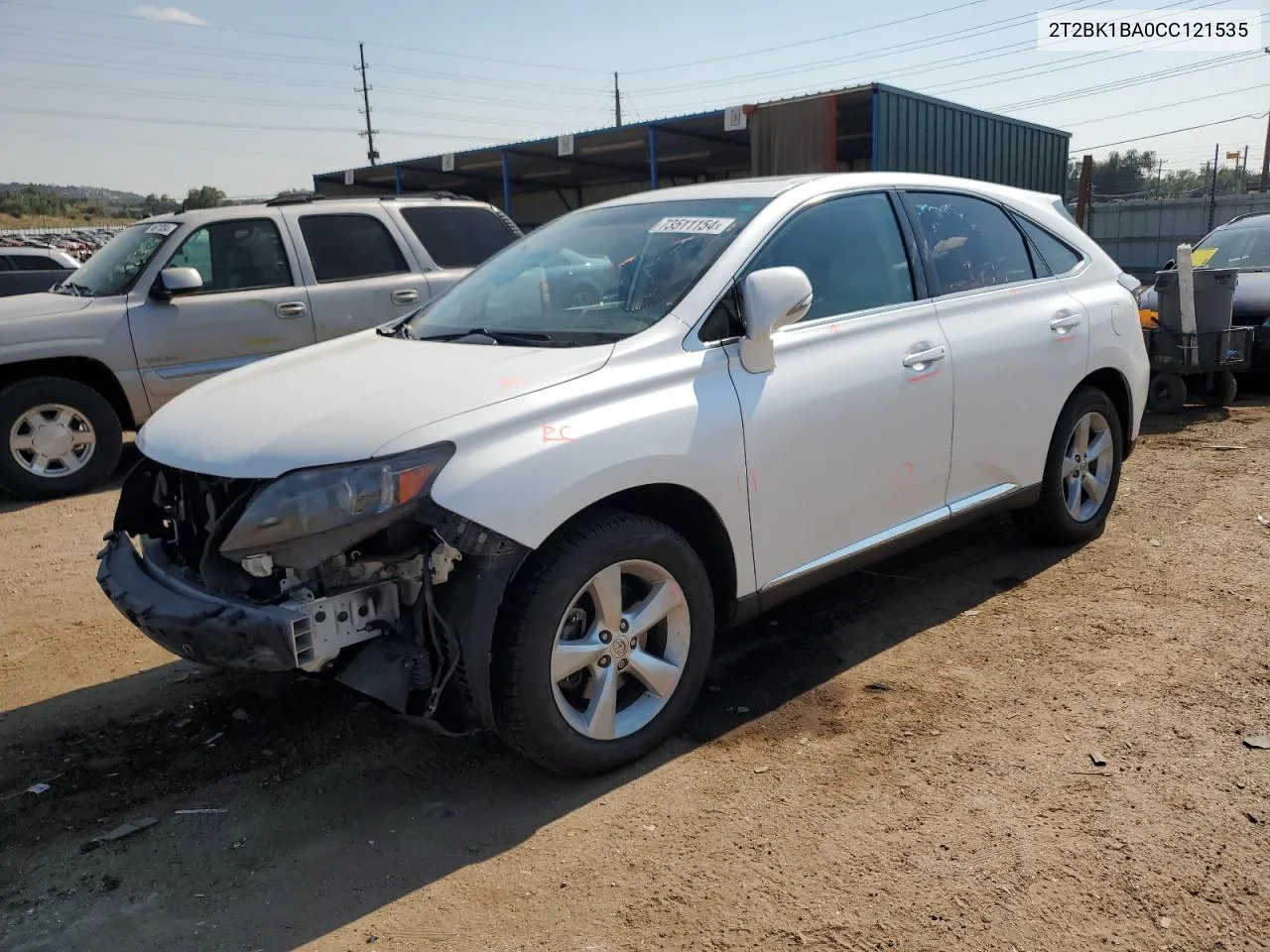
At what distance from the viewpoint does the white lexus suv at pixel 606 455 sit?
109 inches

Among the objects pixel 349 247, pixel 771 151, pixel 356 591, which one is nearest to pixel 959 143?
pixel 771 151

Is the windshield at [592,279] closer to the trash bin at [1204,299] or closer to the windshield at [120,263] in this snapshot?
the windshield at [120,263]

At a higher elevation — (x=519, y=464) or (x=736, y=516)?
(x=519, y=464)

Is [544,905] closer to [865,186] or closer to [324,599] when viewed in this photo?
[324,599]

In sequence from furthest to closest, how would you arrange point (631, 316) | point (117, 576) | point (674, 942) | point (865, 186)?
point (865, 186) < point (631, 316) < point (117, 576) < point (674, 942)

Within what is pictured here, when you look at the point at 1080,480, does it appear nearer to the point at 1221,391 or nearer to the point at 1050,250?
the point at 1050,250

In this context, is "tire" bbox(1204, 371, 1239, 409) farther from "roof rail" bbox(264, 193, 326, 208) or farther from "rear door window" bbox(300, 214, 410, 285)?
"roof rail" bbox(264, 193, 326, 208)

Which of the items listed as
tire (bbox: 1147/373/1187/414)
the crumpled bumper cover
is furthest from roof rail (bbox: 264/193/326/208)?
tire (bbox: 1147/373/1187/414)

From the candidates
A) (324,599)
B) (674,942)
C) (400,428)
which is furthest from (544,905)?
(400,428)

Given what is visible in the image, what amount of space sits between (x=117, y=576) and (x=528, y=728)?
1.45 meters

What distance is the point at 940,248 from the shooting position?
4.25 m

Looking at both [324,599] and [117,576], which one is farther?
[117,576]

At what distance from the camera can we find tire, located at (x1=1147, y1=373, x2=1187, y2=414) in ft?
28.3

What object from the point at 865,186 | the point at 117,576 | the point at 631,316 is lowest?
the point at 117,576
